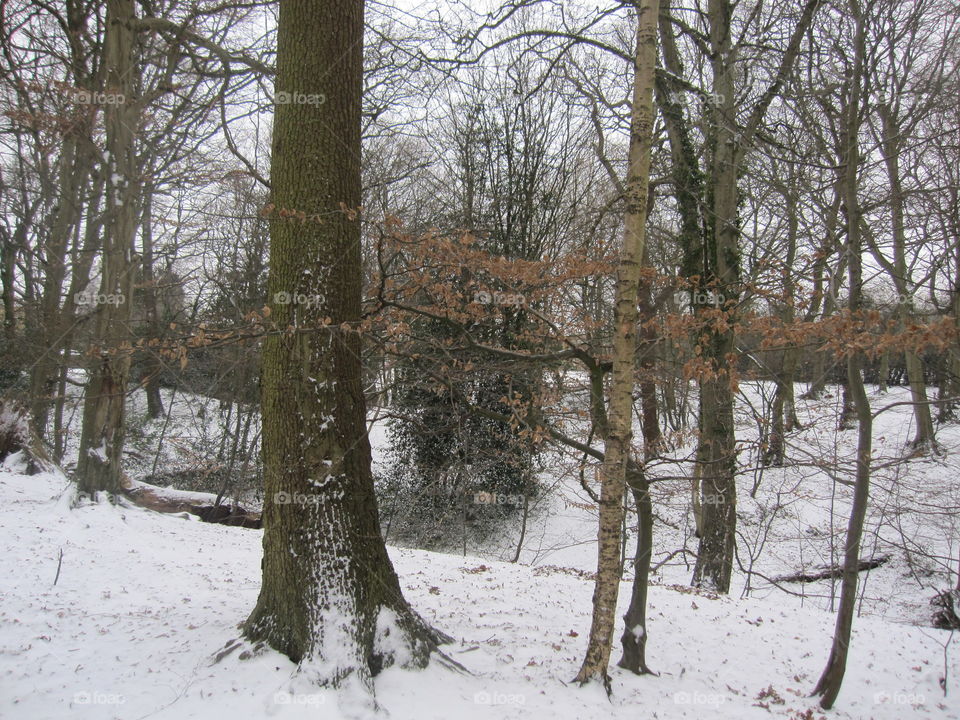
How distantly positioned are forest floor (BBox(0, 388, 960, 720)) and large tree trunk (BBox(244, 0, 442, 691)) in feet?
0.98

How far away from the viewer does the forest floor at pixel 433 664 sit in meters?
3.81

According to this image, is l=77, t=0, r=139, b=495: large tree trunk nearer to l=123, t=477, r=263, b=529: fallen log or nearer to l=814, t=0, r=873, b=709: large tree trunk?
l=123, t=477, r=263, b=529: fallen log

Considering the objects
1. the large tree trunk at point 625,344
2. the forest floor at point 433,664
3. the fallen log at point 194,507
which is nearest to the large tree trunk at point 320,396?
the forest floor at point 433,664

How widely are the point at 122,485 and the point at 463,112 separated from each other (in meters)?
9.93

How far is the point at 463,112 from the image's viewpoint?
1377 cm

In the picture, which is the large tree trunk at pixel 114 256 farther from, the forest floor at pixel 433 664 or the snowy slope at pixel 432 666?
the snowy slope at pixel 432 666

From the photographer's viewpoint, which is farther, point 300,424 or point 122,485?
point 122,485

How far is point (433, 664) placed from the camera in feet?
14.1

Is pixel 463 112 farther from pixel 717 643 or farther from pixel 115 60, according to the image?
pixel 717 643

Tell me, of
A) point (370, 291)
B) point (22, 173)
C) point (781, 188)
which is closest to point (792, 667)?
point (781, 188)

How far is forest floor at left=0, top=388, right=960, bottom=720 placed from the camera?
3809 mm

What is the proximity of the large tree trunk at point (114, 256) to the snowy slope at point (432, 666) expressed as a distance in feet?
3.28

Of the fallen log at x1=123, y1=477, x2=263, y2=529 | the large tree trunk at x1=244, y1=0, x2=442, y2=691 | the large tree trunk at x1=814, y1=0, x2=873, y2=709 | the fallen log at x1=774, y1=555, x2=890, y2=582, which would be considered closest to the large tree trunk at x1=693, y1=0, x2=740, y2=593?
the fallen log at x1=774, y1=555, x2=890, y2=582

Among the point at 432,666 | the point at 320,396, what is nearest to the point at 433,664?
the point at 432,666
